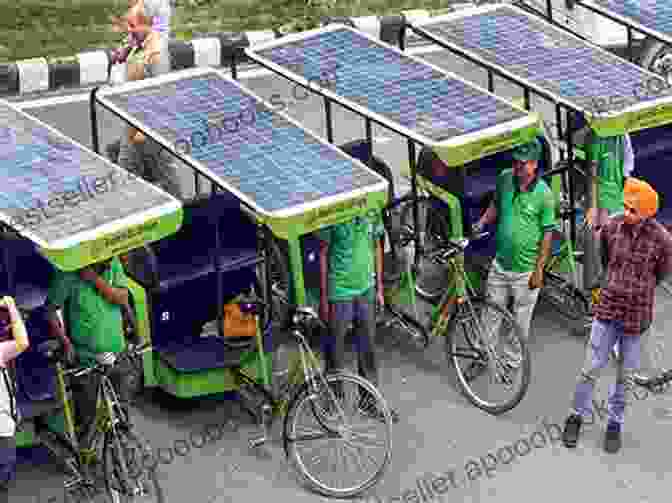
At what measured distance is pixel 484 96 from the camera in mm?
10797

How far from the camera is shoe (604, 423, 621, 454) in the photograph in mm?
10266

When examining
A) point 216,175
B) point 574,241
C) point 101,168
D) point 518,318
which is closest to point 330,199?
point 216,175

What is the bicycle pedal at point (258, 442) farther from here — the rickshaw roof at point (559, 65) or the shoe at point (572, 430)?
the rickshaw roof at point (559, 65)

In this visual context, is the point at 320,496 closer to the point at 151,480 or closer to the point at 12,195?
the point at 151,480

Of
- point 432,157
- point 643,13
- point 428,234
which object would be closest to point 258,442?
point 428,234

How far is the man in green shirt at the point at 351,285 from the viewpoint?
9.98 metres

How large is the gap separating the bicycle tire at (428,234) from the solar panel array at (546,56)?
1120 millimetres

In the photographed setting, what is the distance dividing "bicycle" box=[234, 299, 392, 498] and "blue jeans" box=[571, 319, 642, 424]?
4.26 ft

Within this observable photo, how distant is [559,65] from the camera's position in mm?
11422

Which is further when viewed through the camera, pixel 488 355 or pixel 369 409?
pixel 488 355

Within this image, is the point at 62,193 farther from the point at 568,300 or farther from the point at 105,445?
the point at 568,300

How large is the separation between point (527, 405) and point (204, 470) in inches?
87.4

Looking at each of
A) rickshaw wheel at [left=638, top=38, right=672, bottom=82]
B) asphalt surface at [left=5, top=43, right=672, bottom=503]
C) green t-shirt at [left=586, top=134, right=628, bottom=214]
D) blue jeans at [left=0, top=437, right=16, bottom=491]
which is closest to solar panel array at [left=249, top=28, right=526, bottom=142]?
green t-shirt at [left=586, top=134, right=628, bottom=214]

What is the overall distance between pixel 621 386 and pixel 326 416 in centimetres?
185
